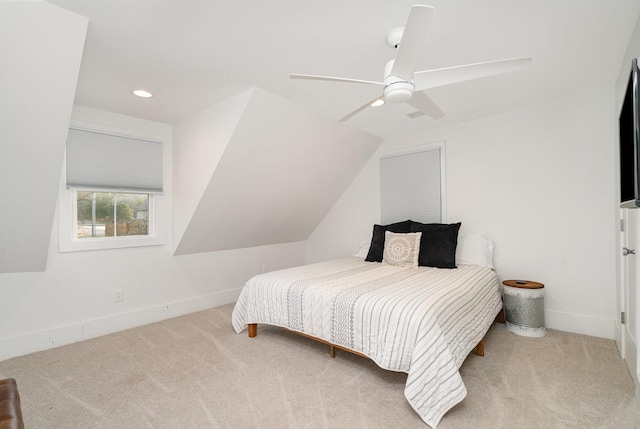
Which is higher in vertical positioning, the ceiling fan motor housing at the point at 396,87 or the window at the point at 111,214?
the ceiling fan motor housing at the point at 396,87

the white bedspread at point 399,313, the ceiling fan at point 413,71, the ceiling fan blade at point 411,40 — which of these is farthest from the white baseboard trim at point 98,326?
the ceiling fan blade at point 411,40

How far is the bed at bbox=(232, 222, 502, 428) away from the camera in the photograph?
1712mm

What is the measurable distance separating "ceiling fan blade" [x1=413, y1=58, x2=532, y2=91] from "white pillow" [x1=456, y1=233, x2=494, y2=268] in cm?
214

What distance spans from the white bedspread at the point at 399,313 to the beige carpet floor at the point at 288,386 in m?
0.21

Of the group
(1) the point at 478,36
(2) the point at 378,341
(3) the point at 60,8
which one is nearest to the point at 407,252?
(2) the point at 378,341

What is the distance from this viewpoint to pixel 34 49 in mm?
1693

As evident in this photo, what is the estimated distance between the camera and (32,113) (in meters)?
1.91

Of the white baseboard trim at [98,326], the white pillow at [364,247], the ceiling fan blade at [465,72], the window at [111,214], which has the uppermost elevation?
the ceiling fan blade at [465,72]

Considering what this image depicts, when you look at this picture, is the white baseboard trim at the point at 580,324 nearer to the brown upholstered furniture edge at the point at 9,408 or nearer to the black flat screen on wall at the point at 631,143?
the black flat screen on wall at the point at 631,143

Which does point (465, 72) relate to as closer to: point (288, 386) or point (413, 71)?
point (413, 71)

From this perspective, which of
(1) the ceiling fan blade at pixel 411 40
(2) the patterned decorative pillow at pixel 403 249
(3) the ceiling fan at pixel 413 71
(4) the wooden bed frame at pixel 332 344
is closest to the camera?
(1) the ceiling fan blade at pixel 411 40

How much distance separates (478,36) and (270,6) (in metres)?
1.26

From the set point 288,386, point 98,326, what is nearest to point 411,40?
point 288,386

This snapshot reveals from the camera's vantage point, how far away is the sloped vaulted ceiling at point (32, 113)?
5.35 ft
